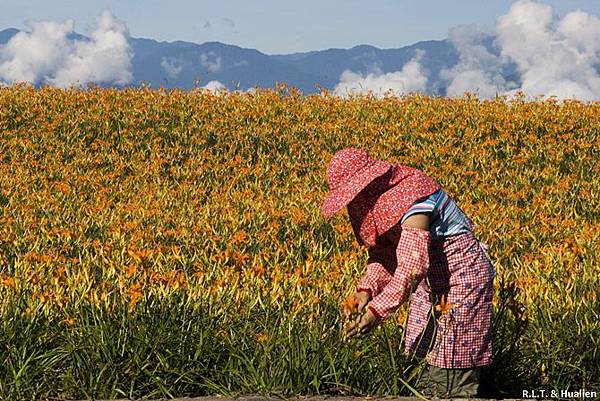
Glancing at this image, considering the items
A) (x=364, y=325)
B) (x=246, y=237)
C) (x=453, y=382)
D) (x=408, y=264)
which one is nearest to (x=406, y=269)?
(x=408, y=264)

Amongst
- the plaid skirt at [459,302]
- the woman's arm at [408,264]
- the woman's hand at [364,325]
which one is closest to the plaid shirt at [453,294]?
the plaid skirt at [459,302]

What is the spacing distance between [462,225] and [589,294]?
1342 millimetres

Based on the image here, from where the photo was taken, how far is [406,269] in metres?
3.07

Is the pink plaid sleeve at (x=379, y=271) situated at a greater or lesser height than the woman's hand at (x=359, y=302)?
greater

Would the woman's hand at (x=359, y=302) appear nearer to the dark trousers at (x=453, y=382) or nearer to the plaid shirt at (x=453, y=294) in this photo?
the plaid shirt at (x=453, y=294)

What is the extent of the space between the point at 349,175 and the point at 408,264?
18.7 inches

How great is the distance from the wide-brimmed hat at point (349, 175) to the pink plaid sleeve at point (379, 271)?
34 centimetres

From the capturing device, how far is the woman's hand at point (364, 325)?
3.15m

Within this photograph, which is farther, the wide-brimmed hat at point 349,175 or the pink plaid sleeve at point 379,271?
the pink plaid sleeve at point 379,271

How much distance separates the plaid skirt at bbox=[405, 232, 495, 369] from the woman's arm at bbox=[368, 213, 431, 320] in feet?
0.68

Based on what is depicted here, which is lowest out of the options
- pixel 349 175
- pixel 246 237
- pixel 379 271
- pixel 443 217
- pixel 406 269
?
pixel 246 237

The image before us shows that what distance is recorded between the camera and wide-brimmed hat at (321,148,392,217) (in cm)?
323

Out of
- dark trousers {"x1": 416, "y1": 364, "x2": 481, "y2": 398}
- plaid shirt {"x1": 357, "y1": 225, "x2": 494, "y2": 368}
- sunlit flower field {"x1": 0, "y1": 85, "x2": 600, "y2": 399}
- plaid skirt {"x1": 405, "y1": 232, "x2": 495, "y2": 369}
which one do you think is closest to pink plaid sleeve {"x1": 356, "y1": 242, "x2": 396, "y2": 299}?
plaid shirt {"x1": 357, "y1": 225, "x2": 494, "y2": 368}

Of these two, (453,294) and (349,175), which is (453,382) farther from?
(349,175)
